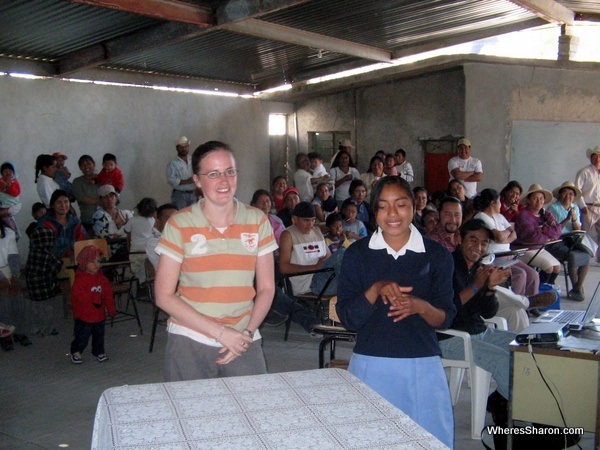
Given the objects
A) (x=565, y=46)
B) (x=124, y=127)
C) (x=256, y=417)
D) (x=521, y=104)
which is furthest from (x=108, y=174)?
(x=565, y=46)

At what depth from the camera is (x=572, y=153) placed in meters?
11.6

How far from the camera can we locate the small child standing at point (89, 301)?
535 centimetres

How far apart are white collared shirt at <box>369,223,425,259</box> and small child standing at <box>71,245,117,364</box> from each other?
3.43 meters

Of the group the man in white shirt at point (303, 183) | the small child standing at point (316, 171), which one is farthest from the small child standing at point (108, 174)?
the small child standing at point (316, 171)

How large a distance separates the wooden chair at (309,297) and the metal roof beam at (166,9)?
9.65ft

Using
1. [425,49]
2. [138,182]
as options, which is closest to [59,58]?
[138,182]

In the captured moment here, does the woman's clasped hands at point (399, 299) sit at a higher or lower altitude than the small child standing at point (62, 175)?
lower

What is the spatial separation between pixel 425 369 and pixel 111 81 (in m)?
9.00

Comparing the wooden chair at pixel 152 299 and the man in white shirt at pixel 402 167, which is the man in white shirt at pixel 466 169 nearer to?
the man in white shirt at pixel 402 167

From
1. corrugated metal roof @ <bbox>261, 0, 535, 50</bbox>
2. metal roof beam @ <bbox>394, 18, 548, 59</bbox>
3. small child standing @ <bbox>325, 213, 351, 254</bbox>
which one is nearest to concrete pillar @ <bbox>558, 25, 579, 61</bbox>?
metal roof beam @ <bbox>394, 18, 548, 59</bbox>

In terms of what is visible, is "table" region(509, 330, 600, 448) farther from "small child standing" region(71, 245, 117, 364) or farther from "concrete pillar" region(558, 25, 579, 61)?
"concrete pillar" region(558, 25, 579, 61)

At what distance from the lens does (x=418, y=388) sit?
2.48m

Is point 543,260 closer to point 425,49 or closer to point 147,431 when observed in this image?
point 425,49

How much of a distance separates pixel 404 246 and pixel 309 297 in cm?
351
